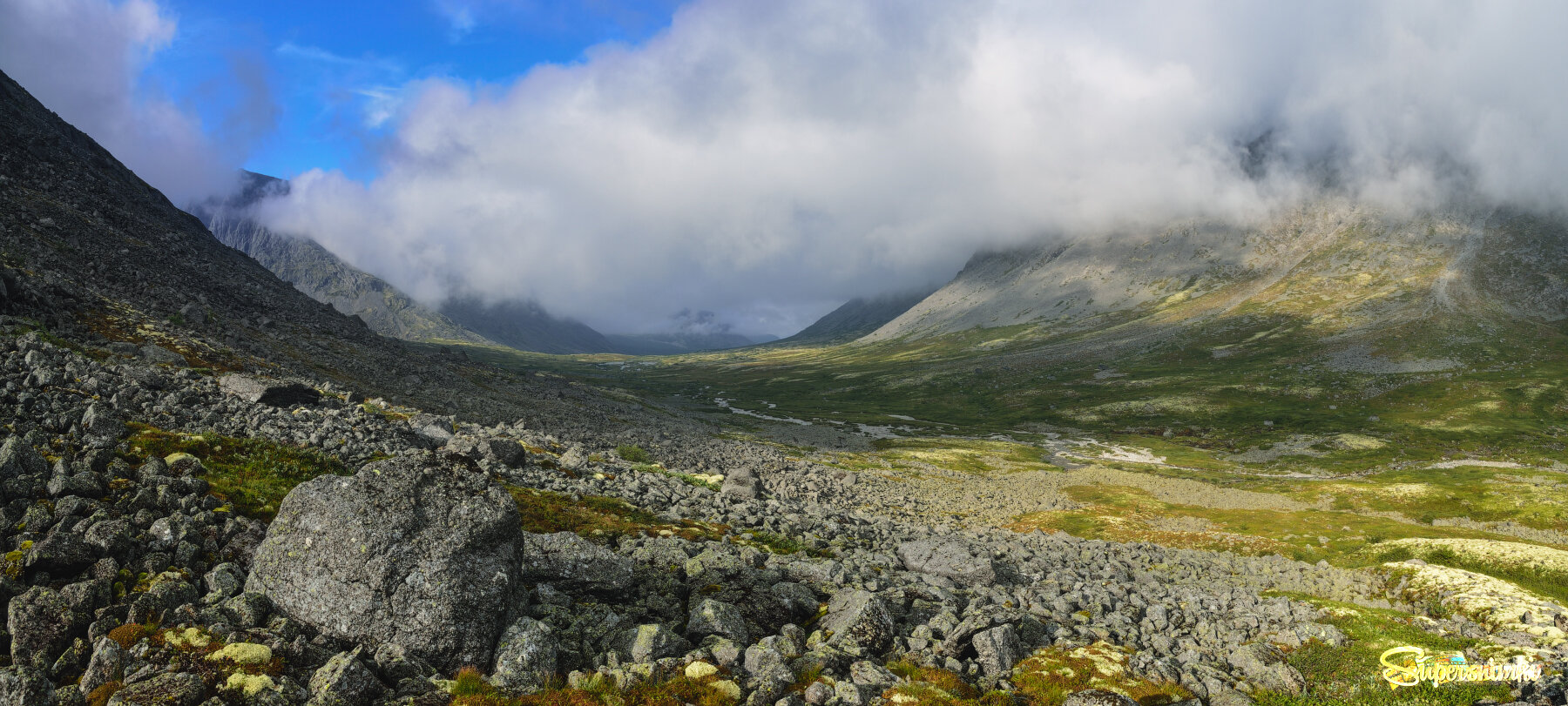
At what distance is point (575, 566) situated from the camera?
18516mm

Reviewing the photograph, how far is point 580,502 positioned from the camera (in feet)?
101

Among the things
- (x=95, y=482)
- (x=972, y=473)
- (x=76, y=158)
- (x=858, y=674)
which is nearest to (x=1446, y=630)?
(x=858, y=674)

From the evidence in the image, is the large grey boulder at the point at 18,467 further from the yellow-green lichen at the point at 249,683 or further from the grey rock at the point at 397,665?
the grey rock at the point at 397,665

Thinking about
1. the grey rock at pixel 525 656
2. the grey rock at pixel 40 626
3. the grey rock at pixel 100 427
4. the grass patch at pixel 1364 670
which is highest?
the grey rock at pixel 100 427

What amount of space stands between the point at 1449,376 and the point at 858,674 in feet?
882

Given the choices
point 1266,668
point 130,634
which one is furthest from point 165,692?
point 1266,668

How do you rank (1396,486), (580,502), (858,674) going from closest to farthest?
(858,674) → (580,502) → (1396,486)

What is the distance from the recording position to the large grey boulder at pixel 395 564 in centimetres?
1328

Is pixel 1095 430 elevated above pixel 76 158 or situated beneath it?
situated beneath

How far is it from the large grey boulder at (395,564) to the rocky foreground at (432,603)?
0.04 metres

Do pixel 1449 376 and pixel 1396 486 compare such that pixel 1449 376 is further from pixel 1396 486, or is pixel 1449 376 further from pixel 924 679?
A: pixel 924 679

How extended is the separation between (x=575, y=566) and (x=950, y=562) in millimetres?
17466

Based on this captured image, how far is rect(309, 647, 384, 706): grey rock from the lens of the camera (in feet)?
36.0

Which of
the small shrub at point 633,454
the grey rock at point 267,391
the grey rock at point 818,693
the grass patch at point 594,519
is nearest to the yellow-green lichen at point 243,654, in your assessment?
the grass patch at point 594,519
